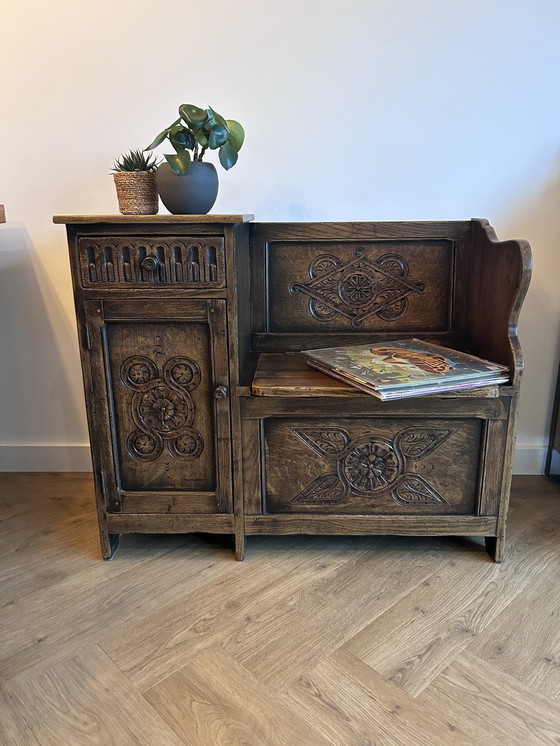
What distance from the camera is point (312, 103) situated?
1.68 m

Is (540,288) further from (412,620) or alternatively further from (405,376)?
(412,620)

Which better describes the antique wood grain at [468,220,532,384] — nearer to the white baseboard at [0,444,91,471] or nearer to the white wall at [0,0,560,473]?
the white wall at [0,0,560,473]

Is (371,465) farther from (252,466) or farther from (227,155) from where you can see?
(227,155)

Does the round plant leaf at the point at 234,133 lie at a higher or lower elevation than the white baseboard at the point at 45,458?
higher

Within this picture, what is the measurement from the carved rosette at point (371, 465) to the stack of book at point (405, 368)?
0.17m

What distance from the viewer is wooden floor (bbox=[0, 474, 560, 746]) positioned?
101cm

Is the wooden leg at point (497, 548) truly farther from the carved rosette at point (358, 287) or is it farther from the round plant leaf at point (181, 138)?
the round plant leaf at point (181, 138)

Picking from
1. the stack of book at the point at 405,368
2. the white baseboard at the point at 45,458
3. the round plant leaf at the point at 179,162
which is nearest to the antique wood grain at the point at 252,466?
the stack of book at the point at 405,368

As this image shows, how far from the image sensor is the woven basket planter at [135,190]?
4.42 feet

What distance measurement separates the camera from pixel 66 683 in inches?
43.4

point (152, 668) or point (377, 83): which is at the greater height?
point (377, 83)

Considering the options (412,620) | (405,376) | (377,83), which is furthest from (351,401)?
(377,83)

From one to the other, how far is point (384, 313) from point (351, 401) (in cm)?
40

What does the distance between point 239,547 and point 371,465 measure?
42 centimetres
